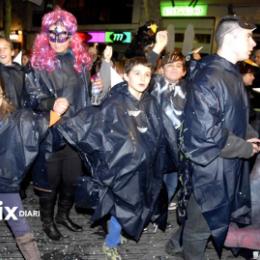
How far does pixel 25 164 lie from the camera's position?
11.2ft

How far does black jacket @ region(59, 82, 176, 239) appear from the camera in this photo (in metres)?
3.73

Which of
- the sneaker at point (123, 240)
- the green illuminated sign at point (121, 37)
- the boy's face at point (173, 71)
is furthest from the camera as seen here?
the green illuminated sign at point (121, 37)

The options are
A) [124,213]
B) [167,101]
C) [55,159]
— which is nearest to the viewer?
[124,213]

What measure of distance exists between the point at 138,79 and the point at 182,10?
57.4 feet

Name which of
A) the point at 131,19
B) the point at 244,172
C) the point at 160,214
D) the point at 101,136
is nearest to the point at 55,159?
the point at 101,136

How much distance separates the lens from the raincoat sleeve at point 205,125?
10.3 ft

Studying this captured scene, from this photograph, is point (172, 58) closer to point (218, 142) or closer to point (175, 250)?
point (218, 142)

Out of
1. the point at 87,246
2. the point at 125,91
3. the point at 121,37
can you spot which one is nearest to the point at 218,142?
the point at 125,91

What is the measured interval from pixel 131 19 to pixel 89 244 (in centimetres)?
2016

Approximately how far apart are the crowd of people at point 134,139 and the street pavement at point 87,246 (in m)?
0.10

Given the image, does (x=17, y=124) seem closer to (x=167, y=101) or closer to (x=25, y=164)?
(x=25, y=164)

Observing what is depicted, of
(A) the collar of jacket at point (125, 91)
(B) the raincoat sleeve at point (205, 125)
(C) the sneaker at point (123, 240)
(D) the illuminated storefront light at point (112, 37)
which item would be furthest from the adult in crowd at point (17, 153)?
(D) the illuminated storefront light at point (112, 37)

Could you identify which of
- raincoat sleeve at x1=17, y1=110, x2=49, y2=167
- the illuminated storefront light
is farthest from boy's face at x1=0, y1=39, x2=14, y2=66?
the illuminated storefront light

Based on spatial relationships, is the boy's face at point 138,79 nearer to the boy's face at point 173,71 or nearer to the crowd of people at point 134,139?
the crowd of people at point 134,139
